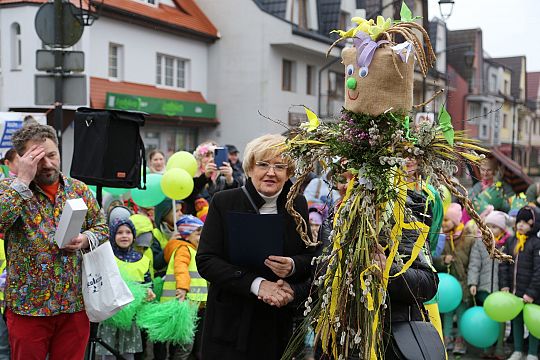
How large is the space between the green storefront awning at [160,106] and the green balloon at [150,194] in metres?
12.0

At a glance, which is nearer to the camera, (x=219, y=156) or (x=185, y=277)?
(x=185, y=277)

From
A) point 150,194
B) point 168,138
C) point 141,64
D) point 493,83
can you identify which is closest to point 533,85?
point 493,83

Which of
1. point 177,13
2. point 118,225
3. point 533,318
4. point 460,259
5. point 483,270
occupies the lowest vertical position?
point 533,318

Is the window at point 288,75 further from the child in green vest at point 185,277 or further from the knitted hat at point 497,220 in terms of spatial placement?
the child in green vest at point 185,277

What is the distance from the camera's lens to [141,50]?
22.3 m

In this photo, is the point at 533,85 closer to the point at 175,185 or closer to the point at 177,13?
the point at 177,13

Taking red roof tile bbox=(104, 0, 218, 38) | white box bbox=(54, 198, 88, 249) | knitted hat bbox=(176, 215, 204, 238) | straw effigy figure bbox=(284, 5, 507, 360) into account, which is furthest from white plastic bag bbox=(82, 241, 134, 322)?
red roof tile bbox=(104, 0, 218, 38)

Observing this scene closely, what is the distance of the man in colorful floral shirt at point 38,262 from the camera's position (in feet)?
13.0

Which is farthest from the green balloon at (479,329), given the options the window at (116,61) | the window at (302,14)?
the window at (302,14)

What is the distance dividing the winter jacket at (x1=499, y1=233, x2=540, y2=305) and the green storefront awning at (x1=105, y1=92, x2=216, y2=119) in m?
13.8

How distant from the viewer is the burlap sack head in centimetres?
299

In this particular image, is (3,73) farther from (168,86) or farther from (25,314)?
(25,314)

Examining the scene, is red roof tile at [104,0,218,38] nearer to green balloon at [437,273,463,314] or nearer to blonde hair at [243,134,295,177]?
green balloon at [437,273,463,314]

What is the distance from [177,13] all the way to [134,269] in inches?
784
